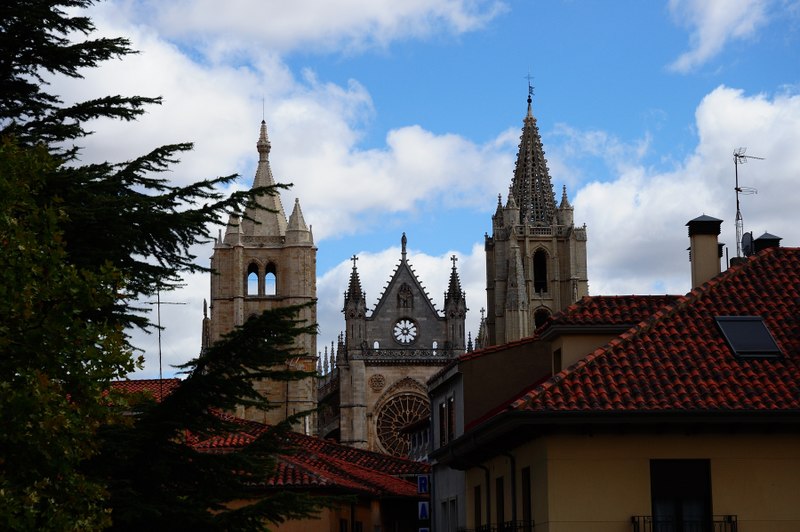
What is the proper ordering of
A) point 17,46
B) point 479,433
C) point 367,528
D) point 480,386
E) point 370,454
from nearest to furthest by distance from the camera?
point 17,46
point 479,433
point 480,386
point 367,528
point 370,454

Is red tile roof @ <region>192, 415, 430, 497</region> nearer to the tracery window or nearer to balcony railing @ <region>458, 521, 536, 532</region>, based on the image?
balcony railing @ <region>458, 521, 536, 532</region>

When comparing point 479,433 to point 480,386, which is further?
point 480,386

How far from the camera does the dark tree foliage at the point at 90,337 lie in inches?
511

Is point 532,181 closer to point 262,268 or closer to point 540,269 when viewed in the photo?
point 540,269

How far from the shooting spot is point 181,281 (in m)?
16.5

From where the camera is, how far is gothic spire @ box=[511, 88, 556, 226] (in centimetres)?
11281

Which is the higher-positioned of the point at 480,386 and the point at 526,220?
the point at 526,220

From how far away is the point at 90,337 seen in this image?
13.3 metres

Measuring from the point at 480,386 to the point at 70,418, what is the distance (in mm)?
15894

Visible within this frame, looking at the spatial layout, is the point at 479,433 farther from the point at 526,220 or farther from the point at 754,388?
the point at 526,220

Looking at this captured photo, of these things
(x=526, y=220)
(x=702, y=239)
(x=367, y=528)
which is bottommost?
(x=367, y=528)

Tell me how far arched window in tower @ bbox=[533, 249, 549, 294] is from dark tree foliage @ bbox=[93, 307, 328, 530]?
95.3m

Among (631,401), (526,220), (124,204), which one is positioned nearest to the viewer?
(124,204)

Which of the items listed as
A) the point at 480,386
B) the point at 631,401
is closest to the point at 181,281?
the point at 631,401
